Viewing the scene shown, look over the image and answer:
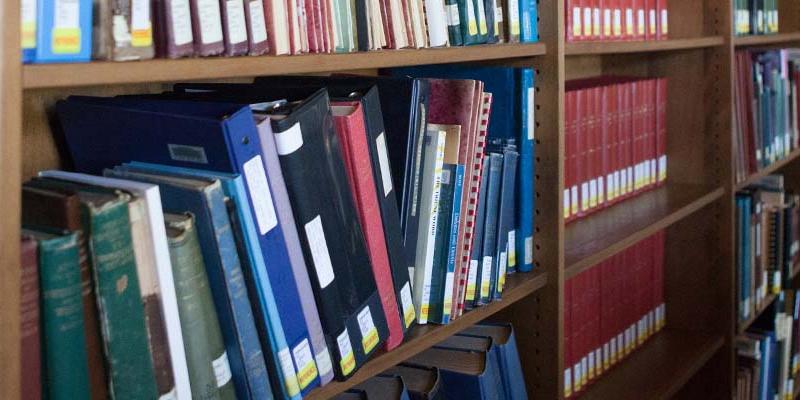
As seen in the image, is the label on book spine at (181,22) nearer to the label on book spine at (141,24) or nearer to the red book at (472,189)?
the label on book spine at (141,24)

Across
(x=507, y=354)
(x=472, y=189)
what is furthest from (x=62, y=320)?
(x=507, y=354)

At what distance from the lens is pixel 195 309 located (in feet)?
2.83

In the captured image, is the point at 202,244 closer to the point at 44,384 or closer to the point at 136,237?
the point at 136,237

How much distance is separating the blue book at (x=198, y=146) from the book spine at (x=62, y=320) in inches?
7.0

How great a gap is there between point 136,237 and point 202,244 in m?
0.08

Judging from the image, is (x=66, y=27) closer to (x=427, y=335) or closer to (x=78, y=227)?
(x=78, y=227)

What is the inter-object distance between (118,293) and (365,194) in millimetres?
363

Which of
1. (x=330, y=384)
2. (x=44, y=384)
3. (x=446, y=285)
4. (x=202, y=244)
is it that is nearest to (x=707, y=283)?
(x=446, y=285)

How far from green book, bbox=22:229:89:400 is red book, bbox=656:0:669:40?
1.68 m

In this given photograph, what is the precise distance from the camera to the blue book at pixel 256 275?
87cm

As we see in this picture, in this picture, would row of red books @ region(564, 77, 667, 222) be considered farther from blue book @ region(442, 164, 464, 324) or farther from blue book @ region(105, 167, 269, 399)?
blue book @ region(105, 167, 269, 399)

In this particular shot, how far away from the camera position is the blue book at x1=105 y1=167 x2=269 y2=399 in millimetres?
854

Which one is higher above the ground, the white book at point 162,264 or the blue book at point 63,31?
the blue book at point 63,31

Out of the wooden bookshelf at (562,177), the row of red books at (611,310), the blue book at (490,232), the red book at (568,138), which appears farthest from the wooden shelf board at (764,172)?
the blue book at (490,232)
